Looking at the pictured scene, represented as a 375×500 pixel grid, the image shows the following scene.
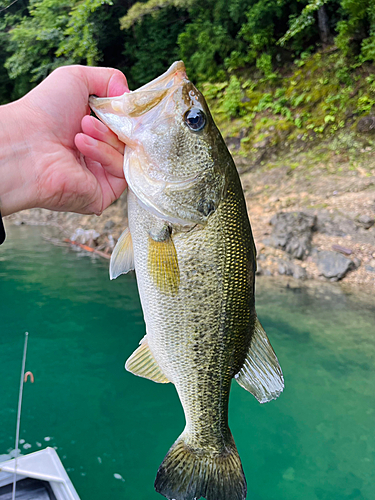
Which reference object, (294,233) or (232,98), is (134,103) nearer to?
(294,233)

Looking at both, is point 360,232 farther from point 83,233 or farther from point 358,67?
point 83,233

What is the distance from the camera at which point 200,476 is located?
1653mm

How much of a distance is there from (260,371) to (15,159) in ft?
4.32

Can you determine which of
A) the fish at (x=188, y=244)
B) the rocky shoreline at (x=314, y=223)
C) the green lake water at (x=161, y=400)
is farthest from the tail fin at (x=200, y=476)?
the rocky shoreline at (x=314, y=223)

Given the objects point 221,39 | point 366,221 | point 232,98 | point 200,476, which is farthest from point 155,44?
point 200,476

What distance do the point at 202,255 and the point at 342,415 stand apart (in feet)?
13.9

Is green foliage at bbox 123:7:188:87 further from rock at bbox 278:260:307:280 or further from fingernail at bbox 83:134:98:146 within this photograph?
fingernail at bbox 83:134:98:146

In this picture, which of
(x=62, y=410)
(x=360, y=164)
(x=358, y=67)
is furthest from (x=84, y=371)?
(x=358, y=67)

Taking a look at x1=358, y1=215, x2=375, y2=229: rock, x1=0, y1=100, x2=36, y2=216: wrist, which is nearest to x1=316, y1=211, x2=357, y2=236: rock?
x1=358, y1=215, x2=375, y2=229: rock

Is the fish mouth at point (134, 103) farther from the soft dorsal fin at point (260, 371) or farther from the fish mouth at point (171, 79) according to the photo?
the soft dorsal fin at point (260, 371)

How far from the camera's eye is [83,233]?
11.7m

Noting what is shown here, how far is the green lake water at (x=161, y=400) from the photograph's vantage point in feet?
13.8

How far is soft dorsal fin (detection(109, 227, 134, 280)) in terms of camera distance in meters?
1.72

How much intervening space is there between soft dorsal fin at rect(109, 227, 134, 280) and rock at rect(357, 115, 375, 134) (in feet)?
32.2
